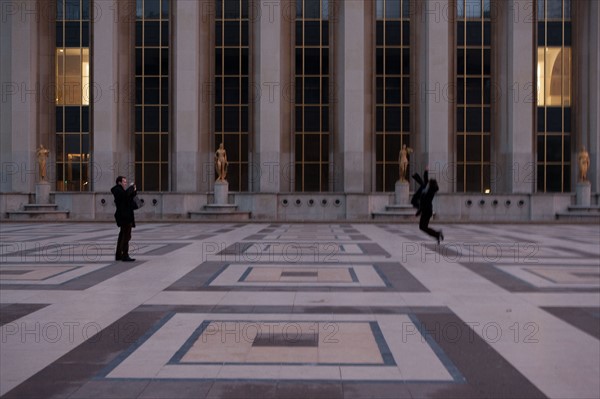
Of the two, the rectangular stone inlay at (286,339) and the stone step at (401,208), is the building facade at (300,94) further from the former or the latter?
the rectangular stone inlay at (286,339)

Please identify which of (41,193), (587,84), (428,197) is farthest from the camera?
(587,84)

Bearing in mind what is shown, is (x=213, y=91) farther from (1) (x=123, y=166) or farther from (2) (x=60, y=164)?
(2) (x=60, y=164)

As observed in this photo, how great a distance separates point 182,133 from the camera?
37.8 metres

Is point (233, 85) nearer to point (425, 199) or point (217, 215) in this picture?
point (217, 215)

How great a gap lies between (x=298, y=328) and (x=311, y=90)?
35.1 m

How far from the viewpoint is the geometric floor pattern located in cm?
475

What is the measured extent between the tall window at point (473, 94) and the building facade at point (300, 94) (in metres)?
0.09

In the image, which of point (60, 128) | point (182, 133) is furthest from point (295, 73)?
point (60, 128)

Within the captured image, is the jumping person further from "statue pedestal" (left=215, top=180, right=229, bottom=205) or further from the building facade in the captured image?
the building facade

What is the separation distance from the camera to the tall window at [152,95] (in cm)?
4044

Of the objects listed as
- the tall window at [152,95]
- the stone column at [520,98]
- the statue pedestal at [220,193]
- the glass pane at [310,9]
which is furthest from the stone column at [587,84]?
the tall window at [152,95]

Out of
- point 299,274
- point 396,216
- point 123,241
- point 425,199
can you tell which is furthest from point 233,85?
point 299,274

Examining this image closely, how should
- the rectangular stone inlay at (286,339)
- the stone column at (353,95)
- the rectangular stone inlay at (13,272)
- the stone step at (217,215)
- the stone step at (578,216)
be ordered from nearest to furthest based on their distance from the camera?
1. the rectangular stone inlay at (286,339)
2. the rectangular stone inlay at (13,272)
3. the stone step at (578,216)
4. the stone step at (217,215)
5. the stone column at (353,95)

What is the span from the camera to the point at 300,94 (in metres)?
40.4
